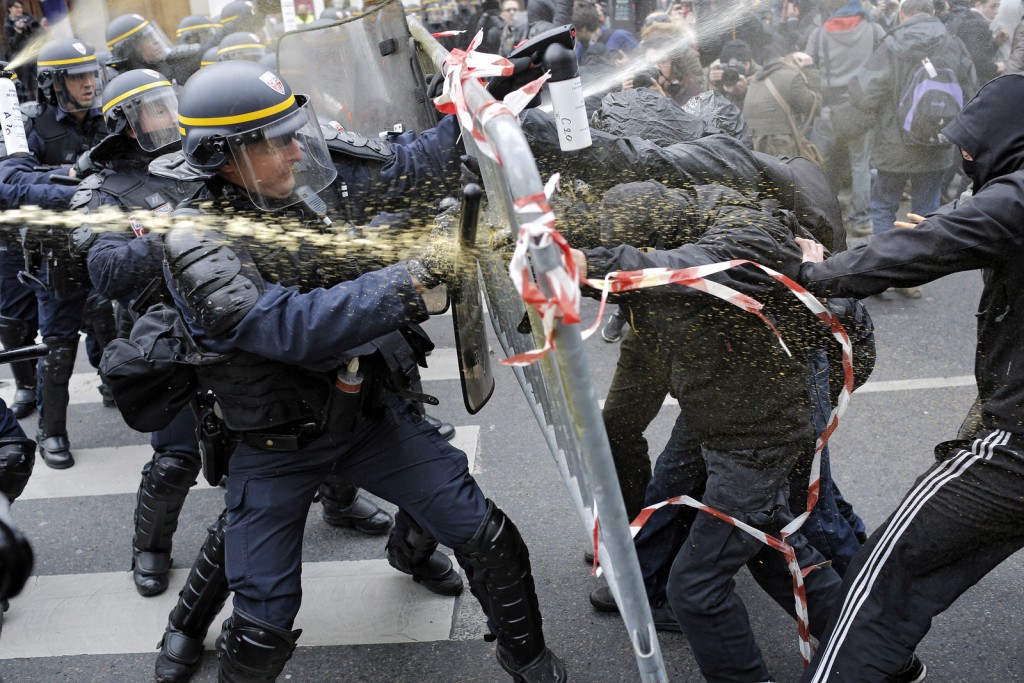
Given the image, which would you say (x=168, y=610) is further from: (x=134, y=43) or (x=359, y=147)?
(x=134, y=43)

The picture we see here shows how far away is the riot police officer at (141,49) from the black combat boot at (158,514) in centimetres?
342

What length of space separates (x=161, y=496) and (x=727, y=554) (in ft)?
6.94

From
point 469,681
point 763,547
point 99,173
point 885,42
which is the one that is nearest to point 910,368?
point 885,42

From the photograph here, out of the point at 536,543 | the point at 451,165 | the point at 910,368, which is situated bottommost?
the point at 910,368

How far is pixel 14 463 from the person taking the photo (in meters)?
3.04

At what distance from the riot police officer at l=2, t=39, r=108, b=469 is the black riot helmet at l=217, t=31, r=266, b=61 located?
985mm

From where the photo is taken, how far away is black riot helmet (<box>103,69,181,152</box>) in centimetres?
393

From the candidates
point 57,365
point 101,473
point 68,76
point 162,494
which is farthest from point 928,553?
point 68,76

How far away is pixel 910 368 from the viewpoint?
5.03 m

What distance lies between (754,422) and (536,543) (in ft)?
4.71

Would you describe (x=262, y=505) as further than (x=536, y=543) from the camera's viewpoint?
No

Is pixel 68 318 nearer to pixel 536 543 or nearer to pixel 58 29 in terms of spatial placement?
pixel 536 543

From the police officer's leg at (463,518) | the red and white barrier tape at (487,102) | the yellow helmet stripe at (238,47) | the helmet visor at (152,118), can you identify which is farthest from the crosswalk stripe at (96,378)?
the red and white barrier tape at (487,102)

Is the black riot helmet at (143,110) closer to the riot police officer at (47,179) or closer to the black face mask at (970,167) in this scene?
the riot police officer at (47,179)
